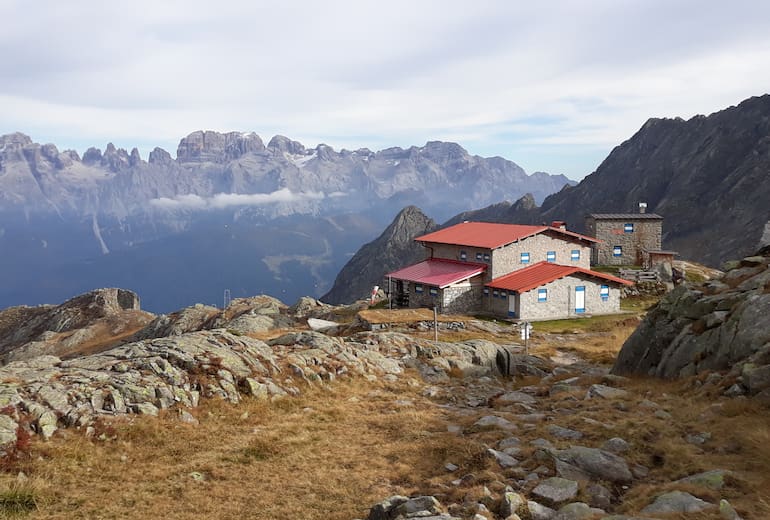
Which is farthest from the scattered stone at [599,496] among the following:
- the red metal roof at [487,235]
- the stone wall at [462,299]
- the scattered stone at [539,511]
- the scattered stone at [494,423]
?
the red metal roof at [487,235]

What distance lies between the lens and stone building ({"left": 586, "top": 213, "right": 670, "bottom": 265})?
259 feet

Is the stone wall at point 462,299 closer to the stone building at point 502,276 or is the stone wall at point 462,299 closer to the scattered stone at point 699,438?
the stone building at point 502,276

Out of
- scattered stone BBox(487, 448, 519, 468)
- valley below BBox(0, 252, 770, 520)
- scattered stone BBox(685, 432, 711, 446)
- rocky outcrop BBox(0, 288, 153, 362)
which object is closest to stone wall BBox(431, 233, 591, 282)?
valley below BBox(0, 252, 770, 520)

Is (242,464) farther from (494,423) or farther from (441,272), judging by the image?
(441,272)

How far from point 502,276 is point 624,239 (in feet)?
97.2

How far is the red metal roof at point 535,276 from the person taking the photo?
55794 mm

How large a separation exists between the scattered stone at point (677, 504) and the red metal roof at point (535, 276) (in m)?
44.0

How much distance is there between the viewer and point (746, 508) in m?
10.5

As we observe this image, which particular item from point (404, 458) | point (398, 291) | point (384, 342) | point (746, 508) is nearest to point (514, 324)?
point (398, 291)

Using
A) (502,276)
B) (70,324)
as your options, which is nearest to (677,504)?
(502,276)

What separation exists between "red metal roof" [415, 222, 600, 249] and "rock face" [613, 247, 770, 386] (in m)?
31.6

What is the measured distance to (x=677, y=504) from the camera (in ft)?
35.8

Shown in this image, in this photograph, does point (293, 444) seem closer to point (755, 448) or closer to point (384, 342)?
point (755, 448)

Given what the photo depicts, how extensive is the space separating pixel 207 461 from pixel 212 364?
7.23 meters
